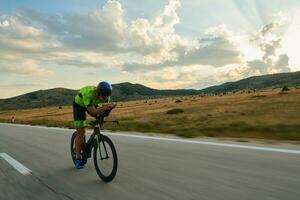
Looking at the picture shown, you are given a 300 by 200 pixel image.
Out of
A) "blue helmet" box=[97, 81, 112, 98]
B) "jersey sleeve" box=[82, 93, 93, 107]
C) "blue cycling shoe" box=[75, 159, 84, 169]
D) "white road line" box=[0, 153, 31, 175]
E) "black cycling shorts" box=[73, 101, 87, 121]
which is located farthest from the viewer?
"white road line" box=[0, 153, 31, 175]

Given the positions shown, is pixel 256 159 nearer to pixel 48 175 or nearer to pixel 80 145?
pixel 80 145

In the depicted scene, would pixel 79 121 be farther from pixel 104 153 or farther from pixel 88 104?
pixel 104 153

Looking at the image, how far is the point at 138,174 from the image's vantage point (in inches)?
291

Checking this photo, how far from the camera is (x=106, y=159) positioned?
22.7 ft

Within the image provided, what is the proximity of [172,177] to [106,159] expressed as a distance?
1.16 metres

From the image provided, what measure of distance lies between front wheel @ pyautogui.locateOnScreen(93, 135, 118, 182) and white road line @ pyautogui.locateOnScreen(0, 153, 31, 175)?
81.0 inches

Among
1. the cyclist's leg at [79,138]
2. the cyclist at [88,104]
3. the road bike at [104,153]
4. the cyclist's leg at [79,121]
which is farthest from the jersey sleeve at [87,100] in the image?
the cyclist's leg at [79,138]

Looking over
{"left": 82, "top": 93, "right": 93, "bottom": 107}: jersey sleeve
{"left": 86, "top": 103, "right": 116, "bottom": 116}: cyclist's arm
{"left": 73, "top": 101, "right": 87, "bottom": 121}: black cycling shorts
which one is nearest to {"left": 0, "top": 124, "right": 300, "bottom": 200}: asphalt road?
{"left": 73, "top": 101, "right": 87, "bottom": 121}: black cycling shorts

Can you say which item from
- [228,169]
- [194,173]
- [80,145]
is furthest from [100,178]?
[228,169]

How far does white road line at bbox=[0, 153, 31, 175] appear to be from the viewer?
8547mm

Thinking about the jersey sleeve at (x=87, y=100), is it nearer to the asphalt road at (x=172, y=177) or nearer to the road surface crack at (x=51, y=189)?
the asphalt road at (x=172, y=177)

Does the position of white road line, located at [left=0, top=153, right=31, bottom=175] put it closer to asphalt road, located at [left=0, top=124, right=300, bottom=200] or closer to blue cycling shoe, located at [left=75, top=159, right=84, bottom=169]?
asphalt road, located at [left=0, top=124, right=300, bottom=200]

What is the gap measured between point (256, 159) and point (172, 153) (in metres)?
2.35

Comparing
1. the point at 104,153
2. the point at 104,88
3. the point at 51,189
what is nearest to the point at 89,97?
the point at 104,88
